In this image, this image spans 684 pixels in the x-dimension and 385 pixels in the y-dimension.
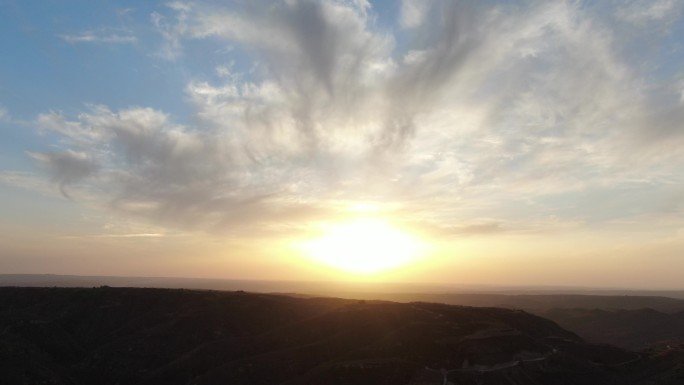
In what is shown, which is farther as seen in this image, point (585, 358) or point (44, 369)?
point (585, 358)

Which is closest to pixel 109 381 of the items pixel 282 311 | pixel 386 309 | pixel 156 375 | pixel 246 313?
pixel 156 375

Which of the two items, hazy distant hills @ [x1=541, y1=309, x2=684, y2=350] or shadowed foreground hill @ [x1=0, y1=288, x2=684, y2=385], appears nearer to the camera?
shadowed foreground hill @ [x1=0, y1=288, x2=684, y2=385]

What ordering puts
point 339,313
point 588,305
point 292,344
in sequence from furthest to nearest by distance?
1. point 588,305
2. point 339,313
3. point 292,344

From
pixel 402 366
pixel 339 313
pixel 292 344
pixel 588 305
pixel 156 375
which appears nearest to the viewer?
pixel 402 366

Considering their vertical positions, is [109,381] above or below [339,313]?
below

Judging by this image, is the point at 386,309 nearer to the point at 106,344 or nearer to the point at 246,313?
the point at 246,313

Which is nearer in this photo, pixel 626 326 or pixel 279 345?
pixel 279 345

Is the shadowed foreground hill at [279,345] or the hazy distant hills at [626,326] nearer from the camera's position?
the shadowed foreground hill at [279,345]

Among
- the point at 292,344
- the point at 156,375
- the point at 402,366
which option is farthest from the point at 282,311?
the point at 402,366
